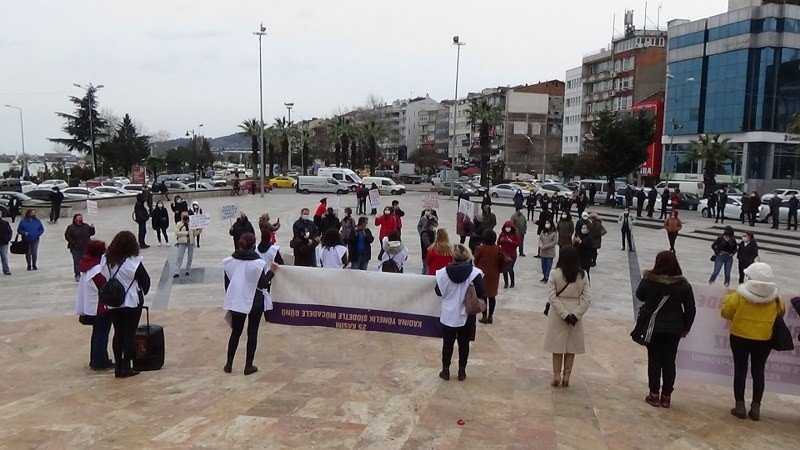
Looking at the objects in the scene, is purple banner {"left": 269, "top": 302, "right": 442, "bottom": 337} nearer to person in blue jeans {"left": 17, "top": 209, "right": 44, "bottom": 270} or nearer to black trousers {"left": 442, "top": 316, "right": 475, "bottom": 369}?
black trousers {"left": 442, "top": 316, "right": 475, "bottom": 369}

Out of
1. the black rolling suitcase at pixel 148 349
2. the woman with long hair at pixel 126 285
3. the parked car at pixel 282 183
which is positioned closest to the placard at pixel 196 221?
the black rolling suitcase at pixel 148 349

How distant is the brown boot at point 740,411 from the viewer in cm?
572

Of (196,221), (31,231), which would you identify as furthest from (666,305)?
(31,231)

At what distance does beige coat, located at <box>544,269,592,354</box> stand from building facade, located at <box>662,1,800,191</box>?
5314cm

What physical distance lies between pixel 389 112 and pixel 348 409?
146m

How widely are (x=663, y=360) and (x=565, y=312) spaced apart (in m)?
0.97

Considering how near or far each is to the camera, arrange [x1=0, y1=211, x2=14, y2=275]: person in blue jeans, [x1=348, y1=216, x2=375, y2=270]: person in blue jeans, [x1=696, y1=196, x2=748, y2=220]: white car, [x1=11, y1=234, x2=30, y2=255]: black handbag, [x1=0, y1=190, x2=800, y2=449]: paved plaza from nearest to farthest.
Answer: [x1=0, y1=190, x2=800, y2=449]: paved plaza < [x1=348, y1=216, x2=375, y2=270]: person in blue jeans < [x1=0, y1=211, x2=14, y2=275]: person in blue jeans < [x1=11, y1=234, x2=30, y2=255]: black handbag < [x1=696, y1=196, x2=748, y2=220]: white car

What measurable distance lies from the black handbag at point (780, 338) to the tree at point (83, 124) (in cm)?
7781

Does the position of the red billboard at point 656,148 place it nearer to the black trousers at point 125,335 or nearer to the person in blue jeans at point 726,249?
the person in blue jeans at point 726,249

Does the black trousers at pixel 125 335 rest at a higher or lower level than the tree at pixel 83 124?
lower

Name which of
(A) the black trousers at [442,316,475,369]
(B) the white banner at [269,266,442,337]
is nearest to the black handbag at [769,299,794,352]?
(A) the black trousers at [442,316,475,369]

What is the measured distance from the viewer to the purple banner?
810 cm

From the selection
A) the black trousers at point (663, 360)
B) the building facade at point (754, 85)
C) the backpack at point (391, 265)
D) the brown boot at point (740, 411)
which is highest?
the building facade at point (754, 85)

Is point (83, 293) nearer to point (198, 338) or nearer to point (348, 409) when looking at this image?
point (198, 338)
